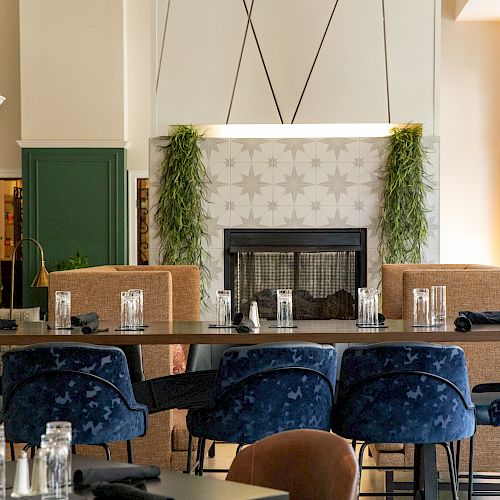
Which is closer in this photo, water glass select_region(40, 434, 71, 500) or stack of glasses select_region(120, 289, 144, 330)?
water glass select_region(40, 434, 71, 500)

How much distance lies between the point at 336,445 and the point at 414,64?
7.15m

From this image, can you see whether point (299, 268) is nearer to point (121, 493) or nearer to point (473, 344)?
point (473, 344)

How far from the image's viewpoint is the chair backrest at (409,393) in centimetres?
405

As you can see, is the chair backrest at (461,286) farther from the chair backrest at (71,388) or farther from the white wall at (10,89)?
the white wall at (10,89)

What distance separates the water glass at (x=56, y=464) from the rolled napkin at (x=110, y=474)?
0.14m

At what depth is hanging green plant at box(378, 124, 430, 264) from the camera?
364 inches

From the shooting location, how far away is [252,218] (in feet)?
30.9

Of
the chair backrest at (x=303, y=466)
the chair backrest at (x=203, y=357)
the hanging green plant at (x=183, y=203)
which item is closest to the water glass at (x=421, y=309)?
the chair backrest at (x=203, y=357)

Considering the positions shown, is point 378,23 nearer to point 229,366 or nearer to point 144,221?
point 144,221

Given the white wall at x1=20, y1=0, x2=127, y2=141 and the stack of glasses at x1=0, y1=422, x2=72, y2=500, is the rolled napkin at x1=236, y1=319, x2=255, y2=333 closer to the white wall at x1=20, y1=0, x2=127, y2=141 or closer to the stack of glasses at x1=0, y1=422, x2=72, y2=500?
the stack of glasses at x1=0, y1=422, x2=72, y2=500

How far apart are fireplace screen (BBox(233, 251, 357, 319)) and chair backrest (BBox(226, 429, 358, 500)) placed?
21.9 feet

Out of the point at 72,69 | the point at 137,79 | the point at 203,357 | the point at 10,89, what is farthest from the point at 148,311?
the point at 10,89

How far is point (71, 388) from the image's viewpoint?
4.15 metres

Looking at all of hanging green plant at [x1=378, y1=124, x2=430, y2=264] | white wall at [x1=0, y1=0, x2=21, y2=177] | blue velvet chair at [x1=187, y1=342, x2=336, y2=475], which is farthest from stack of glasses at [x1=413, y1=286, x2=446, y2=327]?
white wall at [x1=0, y1=0, x2=21, y2=177]
